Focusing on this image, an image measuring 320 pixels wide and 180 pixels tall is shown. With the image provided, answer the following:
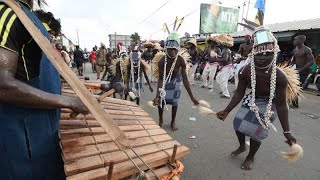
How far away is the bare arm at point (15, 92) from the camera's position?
1.13 m

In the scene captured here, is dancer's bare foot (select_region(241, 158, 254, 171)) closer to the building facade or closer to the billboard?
the billboard

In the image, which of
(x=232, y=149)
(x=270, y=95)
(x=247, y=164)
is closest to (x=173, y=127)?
(x=232, y=149)

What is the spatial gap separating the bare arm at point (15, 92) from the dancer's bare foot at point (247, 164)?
2895 millimetres

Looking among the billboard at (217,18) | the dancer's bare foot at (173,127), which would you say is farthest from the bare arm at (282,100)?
the billboard at (217,18)

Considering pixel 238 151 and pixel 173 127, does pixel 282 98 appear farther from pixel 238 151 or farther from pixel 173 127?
pixel 173 127

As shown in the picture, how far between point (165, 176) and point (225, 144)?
9.19ft

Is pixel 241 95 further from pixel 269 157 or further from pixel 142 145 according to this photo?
pixel 142 145

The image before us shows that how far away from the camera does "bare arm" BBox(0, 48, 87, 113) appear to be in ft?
3.70

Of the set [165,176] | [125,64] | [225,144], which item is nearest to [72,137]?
[165,176]

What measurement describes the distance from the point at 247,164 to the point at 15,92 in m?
3.13

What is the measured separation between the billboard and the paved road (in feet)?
84.9

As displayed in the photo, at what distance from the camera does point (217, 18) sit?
105 feet

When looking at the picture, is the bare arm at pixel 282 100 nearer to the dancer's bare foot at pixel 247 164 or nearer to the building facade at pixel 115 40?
the dancer's bare foot at pixel 247 164

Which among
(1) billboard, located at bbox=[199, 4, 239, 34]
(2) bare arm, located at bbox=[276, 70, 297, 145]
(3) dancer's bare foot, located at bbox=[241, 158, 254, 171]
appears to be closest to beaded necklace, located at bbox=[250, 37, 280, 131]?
(2) bare arm, located at bbox=[276, 70, 297, 145]
